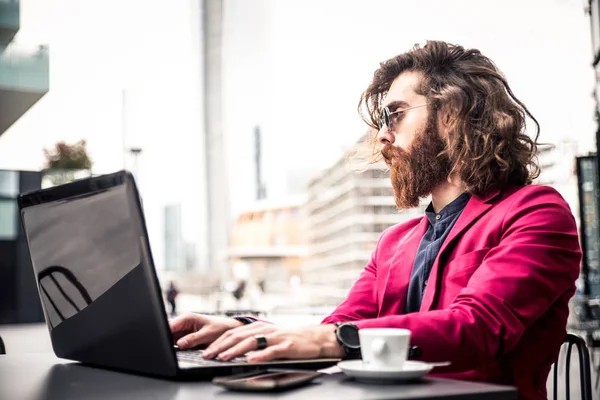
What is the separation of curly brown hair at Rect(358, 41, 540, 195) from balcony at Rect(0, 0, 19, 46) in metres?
5.36

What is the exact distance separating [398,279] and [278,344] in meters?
0.56

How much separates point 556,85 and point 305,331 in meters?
6.51

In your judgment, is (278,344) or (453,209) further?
(453,209)

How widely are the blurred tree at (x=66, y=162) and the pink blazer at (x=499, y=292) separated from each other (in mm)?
6134

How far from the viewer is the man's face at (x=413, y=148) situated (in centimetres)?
145

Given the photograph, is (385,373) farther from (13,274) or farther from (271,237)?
(271,237)

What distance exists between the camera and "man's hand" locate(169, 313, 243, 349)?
106cm

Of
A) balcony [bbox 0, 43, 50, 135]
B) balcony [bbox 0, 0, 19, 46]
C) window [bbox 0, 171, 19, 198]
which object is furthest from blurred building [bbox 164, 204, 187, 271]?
balcony [bbox 0, 0, 19, 46]

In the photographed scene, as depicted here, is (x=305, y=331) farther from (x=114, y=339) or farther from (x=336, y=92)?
(x=336, y=92)

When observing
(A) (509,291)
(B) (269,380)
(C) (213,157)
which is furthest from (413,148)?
(C) (213,157)

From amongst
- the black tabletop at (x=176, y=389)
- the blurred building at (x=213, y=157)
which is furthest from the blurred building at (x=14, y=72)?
the black tabletop at (x=176, y=389)

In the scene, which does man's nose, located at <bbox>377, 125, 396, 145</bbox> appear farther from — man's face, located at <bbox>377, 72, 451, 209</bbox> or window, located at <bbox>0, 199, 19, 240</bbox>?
window, located at <bbox>0, 199, 19, 240</bbox>

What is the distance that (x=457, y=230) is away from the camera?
1.31 meters

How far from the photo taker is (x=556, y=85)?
22.5 feet
